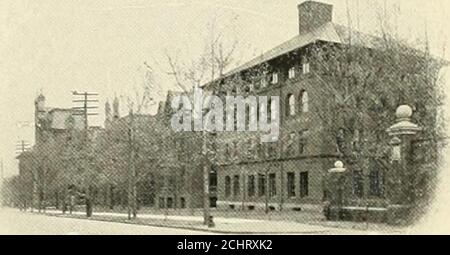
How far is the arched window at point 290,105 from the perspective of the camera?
1634 inches

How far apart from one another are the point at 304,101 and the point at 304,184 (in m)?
5.56

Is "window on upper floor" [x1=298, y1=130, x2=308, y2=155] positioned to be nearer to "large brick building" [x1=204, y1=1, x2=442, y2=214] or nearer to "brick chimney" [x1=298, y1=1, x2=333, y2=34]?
"large brick building" [x1=204, y1=1, x2=442, y2=214]

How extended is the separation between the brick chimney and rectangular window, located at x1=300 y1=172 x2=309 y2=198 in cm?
957

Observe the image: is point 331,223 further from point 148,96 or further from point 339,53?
point 148,96

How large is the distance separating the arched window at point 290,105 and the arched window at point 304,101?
0.77 metres

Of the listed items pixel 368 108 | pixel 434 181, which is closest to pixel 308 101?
pixel 368 108

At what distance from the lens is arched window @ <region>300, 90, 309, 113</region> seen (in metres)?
40.0

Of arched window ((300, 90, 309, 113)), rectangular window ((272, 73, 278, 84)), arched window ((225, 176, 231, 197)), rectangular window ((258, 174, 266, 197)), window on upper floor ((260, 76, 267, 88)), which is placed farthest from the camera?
arched window ((225, 176, 231, 197))

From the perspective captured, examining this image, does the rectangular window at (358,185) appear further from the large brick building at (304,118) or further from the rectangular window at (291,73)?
the rectangular window at (291,73)

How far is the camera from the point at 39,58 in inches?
712

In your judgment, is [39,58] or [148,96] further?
[148,96]

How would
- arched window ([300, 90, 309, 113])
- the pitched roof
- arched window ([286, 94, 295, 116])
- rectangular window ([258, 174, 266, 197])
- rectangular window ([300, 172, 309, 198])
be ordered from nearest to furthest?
1. the pitched roof
2. arched window ([300, 90, 309, 113])
3. rectangular window ([300, 172, 309, 198])
4. arched window ([286, 94, 295, 116])
5. rectangular window ([258, 174, 266, 197])

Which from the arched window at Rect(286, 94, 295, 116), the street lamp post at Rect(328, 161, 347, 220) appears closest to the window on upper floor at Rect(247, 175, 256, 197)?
the arched window at Rect(286, 94, 295, 116)

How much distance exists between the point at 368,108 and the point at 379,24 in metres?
3.60
